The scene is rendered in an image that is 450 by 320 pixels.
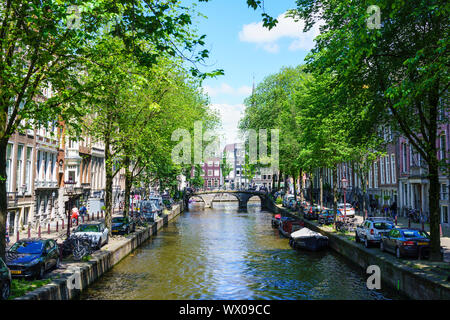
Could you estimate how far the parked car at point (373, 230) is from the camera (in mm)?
23500

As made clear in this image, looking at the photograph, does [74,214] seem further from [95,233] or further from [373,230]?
[373,230]

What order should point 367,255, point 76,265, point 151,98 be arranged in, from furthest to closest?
point 151,98 → point 367,255 → point 76,265

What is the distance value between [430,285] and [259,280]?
29.4 ft

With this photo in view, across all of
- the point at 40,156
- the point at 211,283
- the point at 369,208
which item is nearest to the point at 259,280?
the point at 211,283

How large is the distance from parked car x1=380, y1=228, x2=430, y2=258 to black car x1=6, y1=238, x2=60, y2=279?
15.3 meters

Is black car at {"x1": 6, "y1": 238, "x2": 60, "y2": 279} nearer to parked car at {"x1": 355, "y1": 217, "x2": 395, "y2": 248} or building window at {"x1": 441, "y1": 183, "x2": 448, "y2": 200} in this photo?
parked car at {"x1": 355, "y1": 217, "x2": 395, "y2": 248}

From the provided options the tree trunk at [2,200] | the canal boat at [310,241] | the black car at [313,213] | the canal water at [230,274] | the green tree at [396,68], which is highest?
the green tree at [396,68]

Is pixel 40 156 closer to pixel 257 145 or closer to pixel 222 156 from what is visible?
pixel 257 145

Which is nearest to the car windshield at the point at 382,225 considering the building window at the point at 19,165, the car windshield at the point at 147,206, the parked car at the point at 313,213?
the parked car at the point at 313,213

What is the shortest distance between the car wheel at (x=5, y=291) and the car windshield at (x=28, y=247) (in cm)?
442

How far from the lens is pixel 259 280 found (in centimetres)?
2127

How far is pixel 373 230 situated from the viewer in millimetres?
23781

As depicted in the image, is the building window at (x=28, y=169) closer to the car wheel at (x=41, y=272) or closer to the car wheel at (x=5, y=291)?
the car wheel at (x=41, y=272)

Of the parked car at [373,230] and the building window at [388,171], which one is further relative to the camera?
the building window at [388,171]
